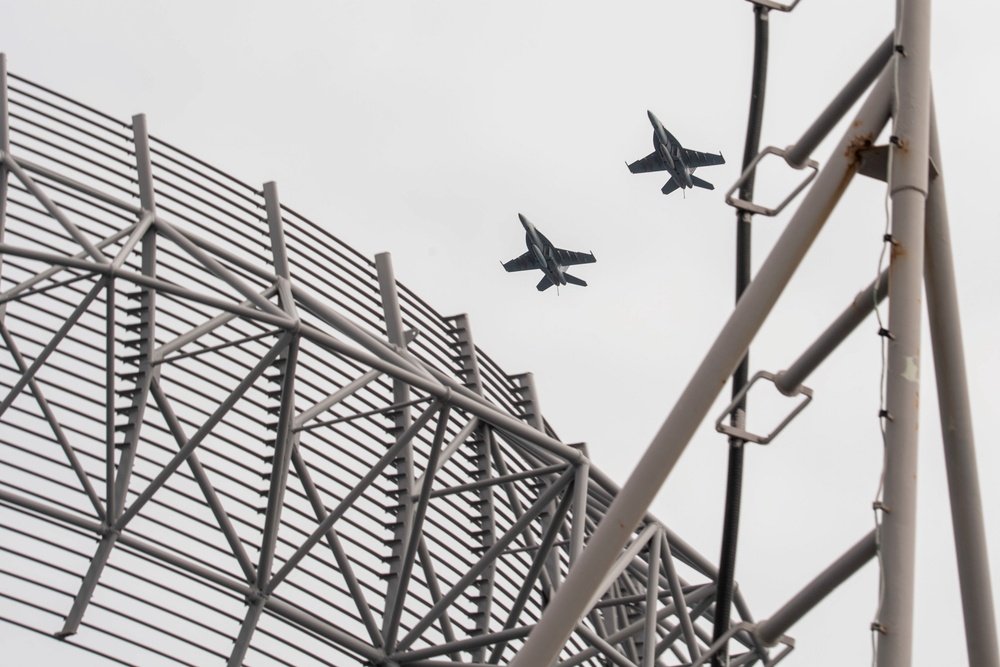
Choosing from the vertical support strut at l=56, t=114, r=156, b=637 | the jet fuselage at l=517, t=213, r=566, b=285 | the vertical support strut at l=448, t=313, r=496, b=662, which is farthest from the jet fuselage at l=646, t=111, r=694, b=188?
the vertical support strut at l=56, t=114, r=156, b=637

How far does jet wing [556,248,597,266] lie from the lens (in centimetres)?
6894

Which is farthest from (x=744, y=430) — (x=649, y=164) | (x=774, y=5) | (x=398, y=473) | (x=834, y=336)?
(x=649, y=164)

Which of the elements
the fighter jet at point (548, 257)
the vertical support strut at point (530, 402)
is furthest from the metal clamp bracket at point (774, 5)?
the fighter jet at point (548, 257)

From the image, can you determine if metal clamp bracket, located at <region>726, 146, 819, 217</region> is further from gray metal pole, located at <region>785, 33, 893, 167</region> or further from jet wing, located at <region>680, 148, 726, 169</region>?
jet wing, located at <region>680, 148, 726, 169</region>

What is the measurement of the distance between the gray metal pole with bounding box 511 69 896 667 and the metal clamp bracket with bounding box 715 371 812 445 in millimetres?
1052

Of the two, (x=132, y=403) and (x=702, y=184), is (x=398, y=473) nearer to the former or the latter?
(x=132, y=403)

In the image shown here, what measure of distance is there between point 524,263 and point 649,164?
28.8 ft

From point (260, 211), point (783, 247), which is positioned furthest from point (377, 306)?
point (783, 247)

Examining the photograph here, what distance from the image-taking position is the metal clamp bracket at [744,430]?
405 inches

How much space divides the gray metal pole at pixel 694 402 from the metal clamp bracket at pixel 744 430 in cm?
105

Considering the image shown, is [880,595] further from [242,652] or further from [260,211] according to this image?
[260,211]

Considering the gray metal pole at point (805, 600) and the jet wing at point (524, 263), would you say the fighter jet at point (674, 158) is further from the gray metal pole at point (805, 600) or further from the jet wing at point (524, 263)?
the gray metal pole at point (805, 600)

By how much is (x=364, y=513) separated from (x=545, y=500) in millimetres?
3696

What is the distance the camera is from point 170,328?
20391 millimetres
